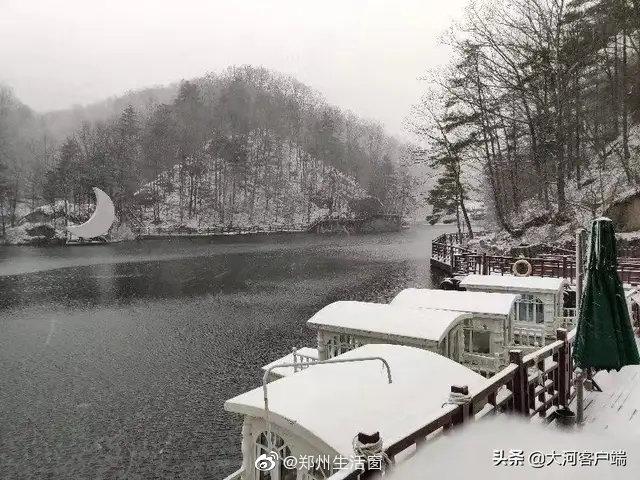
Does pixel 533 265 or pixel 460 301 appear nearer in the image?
pixel 460 301

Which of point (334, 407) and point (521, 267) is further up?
point (521, 267)

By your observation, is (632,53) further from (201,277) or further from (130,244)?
(130,244)

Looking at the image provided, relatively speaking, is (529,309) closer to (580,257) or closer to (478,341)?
(478,341)

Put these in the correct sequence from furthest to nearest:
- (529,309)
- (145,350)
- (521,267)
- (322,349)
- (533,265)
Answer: (533,265)
(521,267)
(145,350)
(529,309)
(322,349)

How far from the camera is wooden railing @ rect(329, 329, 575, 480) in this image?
13.3ft

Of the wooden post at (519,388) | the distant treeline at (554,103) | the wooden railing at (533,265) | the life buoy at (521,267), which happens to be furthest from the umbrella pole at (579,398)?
the distant treeline at (554,103)

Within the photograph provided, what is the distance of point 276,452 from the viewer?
241 inches

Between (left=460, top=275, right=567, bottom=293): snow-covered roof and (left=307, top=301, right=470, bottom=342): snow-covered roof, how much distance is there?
4744 millimetres

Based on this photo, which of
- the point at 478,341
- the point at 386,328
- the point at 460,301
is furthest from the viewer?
the point at 478,341

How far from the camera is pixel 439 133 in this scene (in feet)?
139

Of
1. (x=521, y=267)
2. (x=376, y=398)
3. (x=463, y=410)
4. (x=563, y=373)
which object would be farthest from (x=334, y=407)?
(x=521, y=267)

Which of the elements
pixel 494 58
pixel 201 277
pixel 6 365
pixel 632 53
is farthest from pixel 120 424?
pixel 632 53

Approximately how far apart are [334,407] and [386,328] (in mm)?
5498

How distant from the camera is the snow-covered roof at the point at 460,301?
12930 mm
